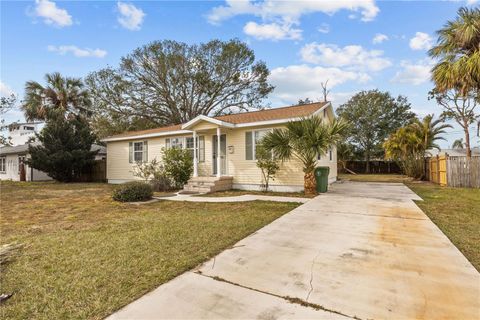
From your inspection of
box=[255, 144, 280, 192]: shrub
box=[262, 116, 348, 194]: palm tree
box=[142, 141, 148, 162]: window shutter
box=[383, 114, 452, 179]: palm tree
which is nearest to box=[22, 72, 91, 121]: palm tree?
box=[142, 141, 148, 162]: window shutter

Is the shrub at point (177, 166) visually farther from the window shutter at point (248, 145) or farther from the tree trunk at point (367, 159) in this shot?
the tree trunk at point (367, 159)

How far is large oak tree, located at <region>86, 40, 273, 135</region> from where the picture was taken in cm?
2420

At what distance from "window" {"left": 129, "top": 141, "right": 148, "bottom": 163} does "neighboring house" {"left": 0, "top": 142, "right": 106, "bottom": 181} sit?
614cm

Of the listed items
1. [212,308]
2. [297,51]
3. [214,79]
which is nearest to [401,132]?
[297,51]

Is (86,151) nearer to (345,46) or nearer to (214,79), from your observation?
(214,79)

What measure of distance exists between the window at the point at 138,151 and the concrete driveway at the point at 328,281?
12163mm

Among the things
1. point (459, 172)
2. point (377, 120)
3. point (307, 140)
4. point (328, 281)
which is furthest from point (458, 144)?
point (328, 281)

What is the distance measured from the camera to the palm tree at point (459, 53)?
9962 mm

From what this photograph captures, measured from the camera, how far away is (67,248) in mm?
4090

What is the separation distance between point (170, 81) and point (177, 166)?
15.4 metres

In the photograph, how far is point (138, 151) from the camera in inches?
611

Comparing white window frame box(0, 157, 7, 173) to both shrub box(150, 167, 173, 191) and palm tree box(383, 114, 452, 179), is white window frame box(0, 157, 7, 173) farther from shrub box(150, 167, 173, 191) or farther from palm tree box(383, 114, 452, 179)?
palm tree box(383, 114, 452, 179)

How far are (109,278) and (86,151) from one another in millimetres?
17892

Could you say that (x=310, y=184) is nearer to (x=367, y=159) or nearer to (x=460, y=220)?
(x=460, y=220)
